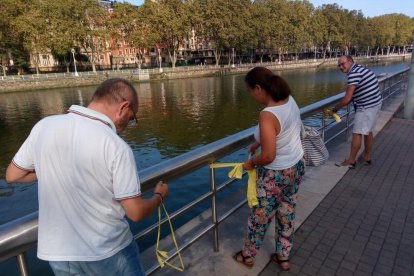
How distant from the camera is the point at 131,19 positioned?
62031 mm

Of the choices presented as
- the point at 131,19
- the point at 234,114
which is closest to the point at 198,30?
the point at 131,19

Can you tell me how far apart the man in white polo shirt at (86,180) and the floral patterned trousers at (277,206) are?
1299 mm

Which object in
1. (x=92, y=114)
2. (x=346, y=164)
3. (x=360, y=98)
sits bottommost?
(x=346, y=164)

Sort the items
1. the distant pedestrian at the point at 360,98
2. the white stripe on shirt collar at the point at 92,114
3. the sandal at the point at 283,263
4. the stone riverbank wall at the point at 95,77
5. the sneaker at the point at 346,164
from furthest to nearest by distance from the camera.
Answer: the stone riverbank wall at the point at 95,77, the sneaker at the point at 346,164, the distant pedestrian at the point at 360,98, the sandal at the point at 283,263, the white stripe on shirt collar at the point at 92,114

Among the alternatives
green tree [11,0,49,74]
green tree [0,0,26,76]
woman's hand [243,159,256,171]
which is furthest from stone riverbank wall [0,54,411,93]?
woman's hand [243,159,256,171]

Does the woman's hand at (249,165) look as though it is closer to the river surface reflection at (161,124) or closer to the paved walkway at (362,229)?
the paved walkway at (362,229)

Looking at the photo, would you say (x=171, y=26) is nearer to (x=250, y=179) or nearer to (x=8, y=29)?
(x=8, y=29)

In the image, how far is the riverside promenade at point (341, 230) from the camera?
9.81 feet

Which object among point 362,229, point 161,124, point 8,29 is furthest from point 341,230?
point 8,29

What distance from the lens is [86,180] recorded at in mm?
1542

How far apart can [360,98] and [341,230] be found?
267cm

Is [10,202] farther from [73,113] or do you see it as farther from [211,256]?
[73,113]

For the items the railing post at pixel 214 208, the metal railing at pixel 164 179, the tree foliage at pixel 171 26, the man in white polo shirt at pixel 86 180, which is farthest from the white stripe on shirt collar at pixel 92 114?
the tree foliage at pixel 171 26

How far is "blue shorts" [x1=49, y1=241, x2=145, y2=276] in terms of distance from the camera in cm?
163
